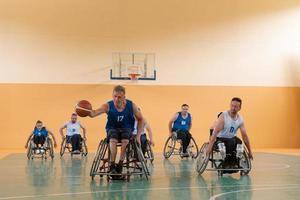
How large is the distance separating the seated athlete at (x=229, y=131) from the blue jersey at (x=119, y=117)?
105 centimetres

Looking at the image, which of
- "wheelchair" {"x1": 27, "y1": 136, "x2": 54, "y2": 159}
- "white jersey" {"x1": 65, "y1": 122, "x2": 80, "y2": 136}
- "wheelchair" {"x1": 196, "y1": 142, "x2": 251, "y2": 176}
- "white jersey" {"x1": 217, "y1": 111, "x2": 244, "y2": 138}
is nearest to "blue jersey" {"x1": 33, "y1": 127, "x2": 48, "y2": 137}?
"wheelchair" {"x1": 27, "y1": 136, "x2": 54, "y2": 159}

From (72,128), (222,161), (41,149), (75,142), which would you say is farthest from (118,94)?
(72,128)

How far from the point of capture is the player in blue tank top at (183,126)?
9.84 meters

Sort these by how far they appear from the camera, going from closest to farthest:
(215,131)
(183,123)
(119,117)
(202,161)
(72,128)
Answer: (119,117) → (215,131) → (202,161) → (183,123) → (72,128)

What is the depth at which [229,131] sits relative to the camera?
5.95 meters

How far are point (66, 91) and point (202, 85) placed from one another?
3.89 m

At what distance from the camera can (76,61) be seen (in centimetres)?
1404

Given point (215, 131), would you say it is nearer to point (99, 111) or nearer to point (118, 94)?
point (118, 94)

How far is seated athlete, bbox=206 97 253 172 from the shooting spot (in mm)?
5820

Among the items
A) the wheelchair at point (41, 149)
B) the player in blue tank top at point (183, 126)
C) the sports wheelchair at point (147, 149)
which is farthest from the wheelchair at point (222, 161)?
the wheelchair at point (41, 149)

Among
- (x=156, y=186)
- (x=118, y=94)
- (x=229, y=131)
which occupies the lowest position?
(x=156, y=186)

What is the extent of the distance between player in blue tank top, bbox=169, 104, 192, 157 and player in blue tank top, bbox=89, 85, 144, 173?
441cm

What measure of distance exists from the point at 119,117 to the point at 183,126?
4.71 meters

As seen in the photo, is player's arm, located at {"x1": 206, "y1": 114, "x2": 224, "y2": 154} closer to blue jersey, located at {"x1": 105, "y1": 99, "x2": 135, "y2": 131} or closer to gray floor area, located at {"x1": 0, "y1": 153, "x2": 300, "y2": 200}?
gray floor area, located at {"x1": 0, "y1": 153, "x2": 300, "y2": 200}
